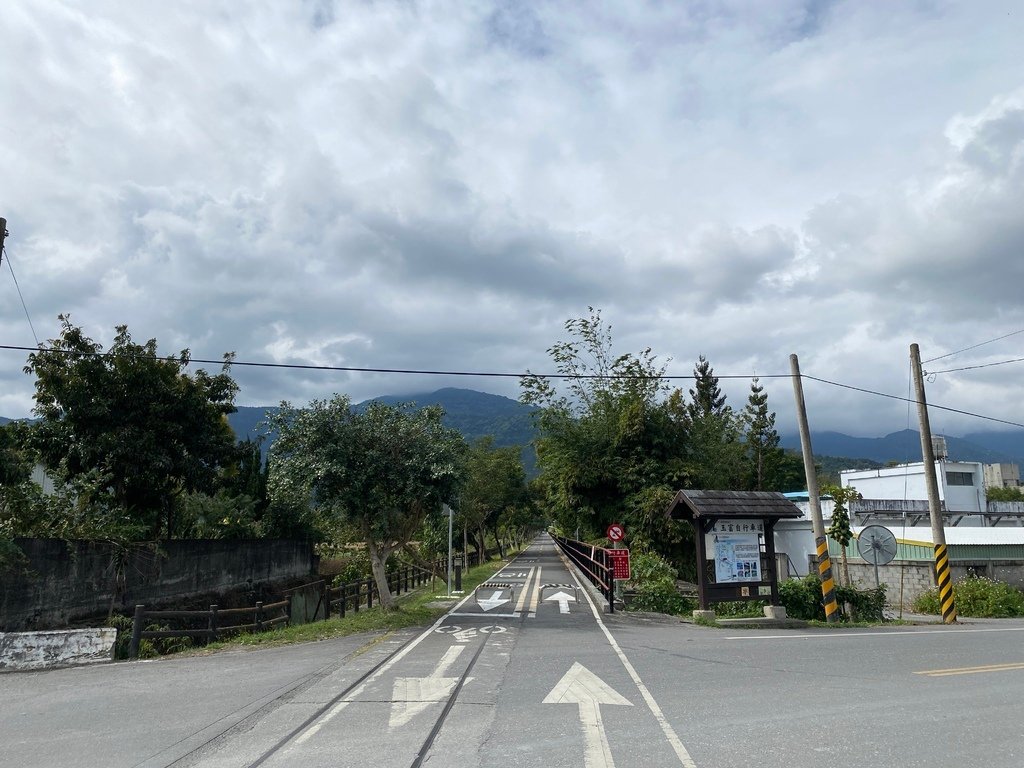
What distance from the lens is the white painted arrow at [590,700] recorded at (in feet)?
20.9

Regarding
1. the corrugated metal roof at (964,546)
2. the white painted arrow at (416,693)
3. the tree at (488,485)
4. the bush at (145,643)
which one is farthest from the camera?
the tree at (488,485)

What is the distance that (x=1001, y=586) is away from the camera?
26188mm

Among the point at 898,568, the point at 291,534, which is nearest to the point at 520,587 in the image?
the point at 291,534

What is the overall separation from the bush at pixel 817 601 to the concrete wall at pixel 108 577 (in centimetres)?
1835

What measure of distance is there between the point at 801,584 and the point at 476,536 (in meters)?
38.9

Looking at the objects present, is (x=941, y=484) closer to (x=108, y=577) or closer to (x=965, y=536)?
(x=965, y=536)

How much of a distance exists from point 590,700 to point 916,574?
2561cm

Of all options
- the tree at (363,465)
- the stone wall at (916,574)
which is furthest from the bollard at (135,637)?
the stone wall at (916,574)

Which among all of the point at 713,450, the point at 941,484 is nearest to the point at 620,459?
the point at 713,450

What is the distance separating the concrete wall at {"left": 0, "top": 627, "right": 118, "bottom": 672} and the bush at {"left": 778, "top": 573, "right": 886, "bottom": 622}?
16661mm

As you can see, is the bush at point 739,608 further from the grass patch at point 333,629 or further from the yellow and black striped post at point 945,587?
the grass patch at point 333,629

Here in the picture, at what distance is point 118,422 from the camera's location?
22.6 metres

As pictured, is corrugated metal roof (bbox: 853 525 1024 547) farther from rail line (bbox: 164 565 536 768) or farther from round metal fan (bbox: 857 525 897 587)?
rail line (bbox: 164 565 536 768)

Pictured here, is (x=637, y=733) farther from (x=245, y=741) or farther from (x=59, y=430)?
(x=59, y=430)
